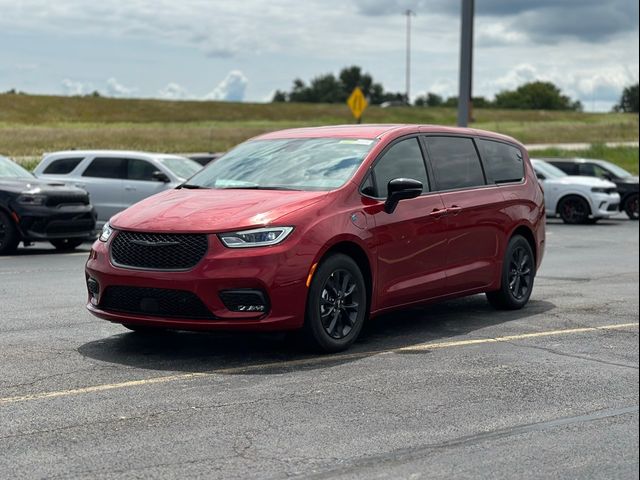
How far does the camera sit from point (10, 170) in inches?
689

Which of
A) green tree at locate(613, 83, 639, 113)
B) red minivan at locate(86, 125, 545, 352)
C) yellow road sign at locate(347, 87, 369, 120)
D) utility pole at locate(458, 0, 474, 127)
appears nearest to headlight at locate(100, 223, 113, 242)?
red minivan at locate(86, 125, 545, 352)

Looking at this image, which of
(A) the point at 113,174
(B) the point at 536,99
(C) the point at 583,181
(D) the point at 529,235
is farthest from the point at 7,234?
(B) the point at 536,99

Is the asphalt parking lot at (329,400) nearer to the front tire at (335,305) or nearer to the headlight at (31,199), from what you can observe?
the front tire at (335,305)

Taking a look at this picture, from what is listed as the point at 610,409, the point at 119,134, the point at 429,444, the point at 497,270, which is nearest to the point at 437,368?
the point at 610,409

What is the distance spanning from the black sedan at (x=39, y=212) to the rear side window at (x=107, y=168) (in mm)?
3758

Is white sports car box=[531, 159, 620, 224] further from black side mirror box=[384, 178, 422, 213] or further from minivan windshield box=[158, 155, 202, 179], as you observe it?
black side mirror box=[384, 178, 422, 213]

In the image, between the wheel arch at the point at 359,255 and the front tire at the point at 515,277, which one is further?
the front tire at the point at 515,277

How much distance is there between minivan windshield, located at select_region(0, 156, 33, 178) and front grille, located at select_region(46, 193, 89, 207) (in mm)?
1095

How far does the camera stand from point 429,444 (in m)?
5.80

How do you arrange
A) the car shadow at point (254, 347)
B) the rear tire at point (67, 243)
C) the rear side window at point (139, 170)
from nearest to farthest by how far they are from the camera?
the car shadow at point (254, 347), the rear tire at point (67, 243), the rear side window at point (139, 170)

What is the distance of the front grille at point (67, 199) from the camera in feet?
53.5

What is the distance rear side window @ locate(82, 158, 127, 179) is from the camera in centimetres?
2069

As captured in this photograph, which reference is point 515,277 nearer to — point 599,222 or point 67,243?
point 67,243

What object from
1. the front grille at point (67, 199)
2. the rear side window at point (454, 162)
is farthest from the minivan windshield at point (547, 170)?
the rear side window at point (454, 162)
